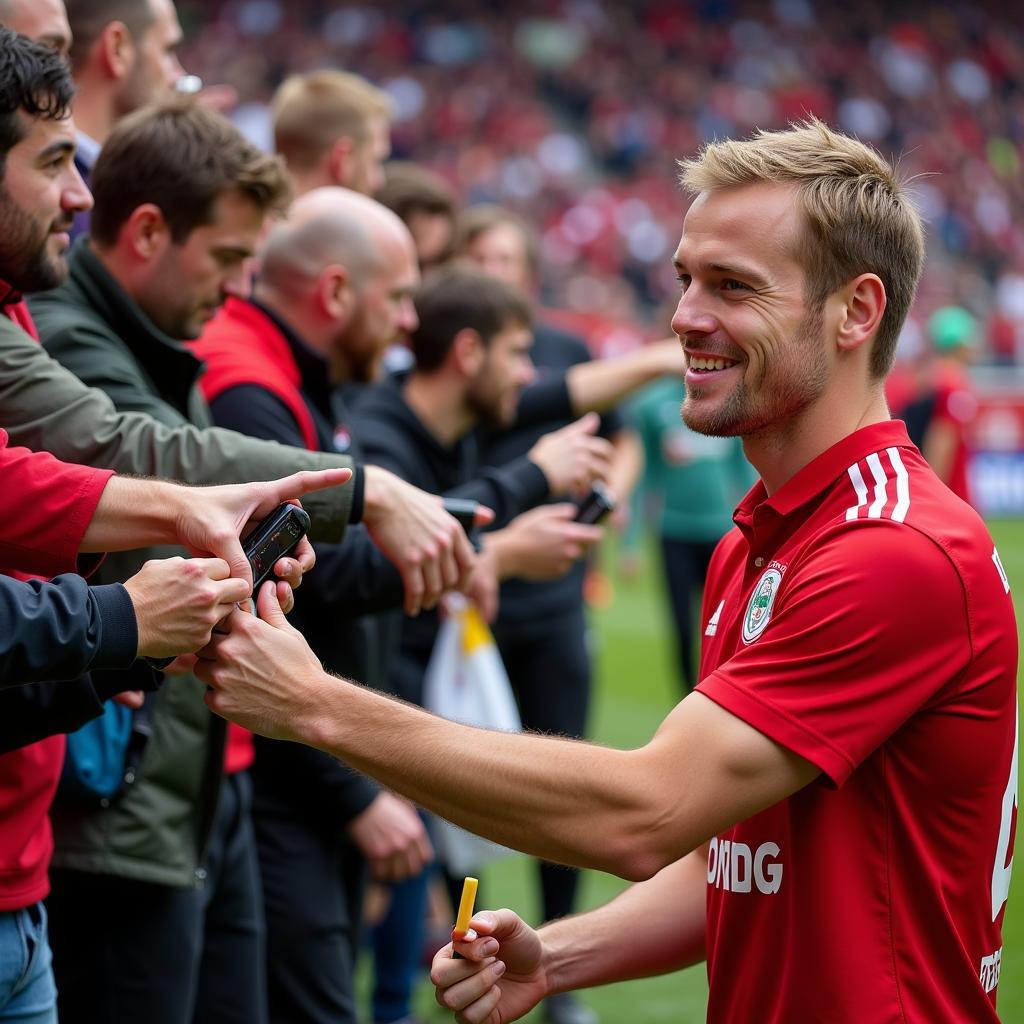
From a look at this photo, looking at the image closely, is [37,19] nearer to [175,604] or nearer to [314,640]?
[314,640]

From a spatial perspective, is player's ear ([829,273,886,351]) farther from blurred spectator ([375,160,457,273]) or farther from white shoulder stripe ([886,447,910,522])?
blurred spectator ([375,160,457,273])

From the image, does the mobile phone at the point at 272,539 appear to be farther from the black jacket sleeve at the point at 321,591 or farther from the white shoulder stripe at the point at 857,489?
the white shoulder stripe at the point at 857,489

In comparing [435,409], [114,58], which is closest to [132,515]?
[114,58]

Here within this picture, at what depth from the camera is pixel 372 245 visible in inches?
166

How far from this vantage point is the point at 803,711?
7.11 ft

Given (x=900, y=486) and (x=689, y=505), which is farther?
(x=689, y=505)

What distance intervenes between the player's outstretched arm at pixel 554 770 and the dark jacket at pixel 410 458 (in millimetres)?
2085

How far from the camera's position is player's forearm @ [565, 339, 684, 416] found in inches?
175

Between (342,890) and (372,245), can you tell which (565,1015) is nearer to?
(342,890)

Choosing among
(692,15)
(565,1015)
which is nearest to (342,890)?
(565,1015)

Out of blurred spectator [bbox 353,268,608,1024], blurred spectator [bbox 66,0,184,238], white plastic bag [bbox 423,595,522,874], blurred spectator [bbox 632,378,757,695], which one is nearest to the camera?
blurred spectator [bbox 66,0,184,238]

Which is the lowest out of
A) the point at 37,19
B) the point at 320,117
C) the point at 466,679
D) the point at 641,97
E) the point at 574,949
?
the point at 574,949

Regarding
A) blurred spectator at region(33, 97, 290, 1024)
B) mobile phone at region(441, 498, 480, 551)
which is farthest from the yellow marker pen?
mobile phone at region(441, 498, 480, 551)

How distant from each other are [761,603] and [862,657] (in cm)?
26
